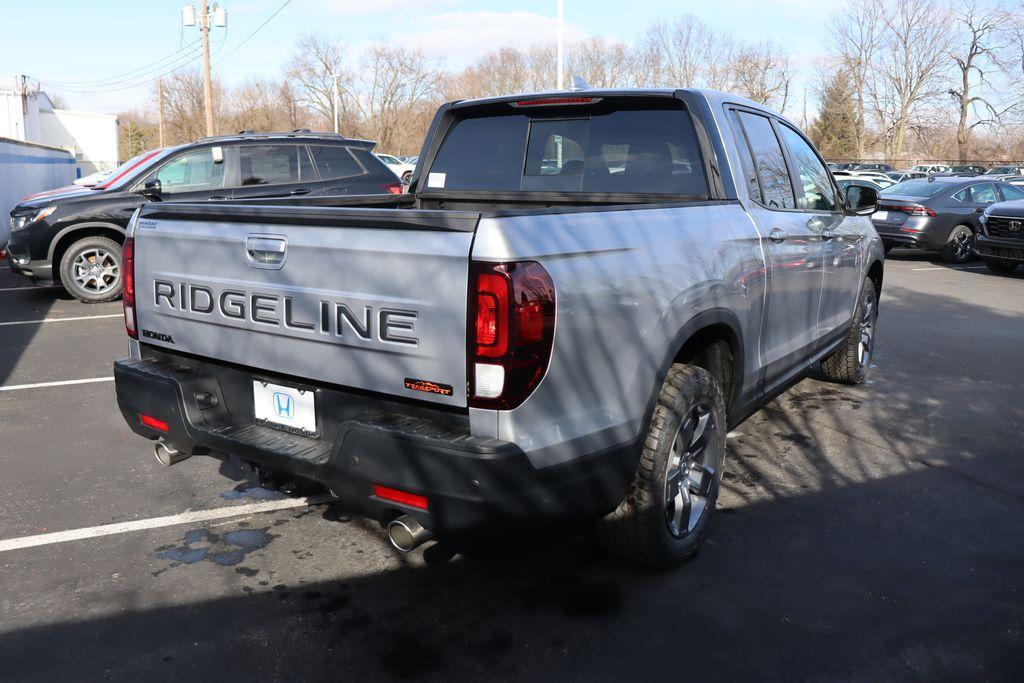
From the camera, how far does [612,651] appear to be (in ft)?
9.78

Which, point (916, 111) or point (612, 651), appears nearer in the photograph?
point (612, 651)

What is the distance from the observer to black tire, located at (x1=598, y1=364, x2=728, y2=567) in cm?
324

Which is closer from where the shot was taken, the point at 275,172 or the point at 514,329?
the point at 514,329

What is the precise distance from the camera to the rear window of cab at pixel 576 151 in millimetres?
4121

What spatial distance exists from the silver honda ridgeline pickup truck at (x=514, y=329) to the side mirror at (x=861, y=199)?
57.9 inches

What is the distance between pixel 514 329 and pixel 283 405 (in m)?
1.05

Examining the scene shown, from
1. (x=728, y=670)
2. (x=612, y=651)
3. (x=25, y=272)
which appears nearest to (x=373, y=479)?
(x=612, y=651)

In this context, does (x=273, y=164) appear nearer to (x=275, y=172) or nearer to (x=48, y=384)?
(x=275, y=172)

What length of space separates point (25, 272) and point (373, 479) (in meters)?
9.40

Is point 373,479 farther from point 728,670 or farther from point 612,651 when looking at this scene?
point 728,670

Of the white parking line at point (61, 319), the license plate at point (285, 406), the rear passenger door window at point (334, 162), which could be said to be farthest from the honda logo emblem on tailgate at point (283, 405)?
the rear passenger door window at point (334, 162)

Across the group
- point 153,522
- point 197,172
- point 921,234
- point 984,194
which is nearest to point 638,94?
point 153,522

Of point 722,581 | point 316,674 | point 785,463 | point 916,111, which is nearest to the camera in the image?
point 316,674

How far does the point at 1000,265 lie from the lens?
14883 millimetres
